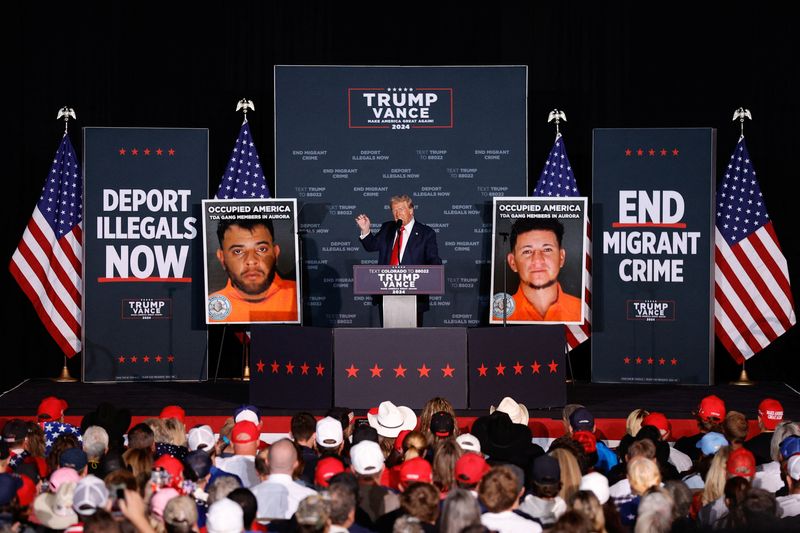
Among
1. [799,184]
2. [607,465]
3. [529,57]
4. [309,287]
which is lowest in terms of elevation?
[607,465]

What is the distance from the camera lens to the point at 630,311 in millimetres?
14781

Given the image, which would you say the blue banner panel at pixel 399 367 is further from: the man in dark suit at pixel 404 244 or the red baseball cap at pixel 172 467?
the red baseball cap at pixel 172 467

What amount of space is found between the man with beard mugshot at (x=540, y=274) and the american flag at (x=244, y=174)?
3.21 metres

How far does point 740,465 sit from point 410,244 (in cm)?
740

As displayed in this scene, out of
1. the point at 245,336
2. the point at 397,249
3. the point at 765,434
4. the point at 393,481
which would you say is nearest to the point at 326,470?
the point at 393,481

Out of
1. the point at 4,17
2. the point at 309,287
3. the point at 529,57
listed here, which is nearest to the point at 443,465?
the point at 309,287

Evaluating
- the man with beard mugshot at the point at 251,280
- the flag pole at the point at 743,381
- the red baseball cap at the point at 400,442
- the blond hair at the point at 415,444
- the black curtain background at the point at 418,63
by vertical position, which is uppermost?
the black curtain background at the point at 418,63

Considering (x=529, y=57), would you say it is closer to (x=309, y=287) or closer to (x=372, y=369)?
(x=309, y=287)

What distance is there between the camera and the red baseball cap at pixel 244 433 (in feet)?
24.3

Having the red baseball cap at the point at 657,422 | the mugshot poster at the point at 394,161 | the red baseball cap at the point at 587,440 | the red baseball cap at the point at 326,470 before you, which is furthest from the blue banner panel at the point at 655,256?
the red baseball cap at the point at 326,470

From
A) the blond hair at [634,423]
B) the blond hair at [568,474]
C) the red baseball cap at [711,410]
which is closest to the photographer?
the blond hair at [568,474]

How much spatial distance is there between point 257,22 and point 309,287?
11.5 ft

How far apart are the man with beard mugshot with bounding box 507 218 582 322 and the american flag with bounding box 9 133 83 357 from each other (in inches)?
214

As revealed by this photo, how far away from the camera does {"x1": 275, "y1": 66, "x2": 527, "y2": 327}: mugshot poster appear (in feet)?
49.1
